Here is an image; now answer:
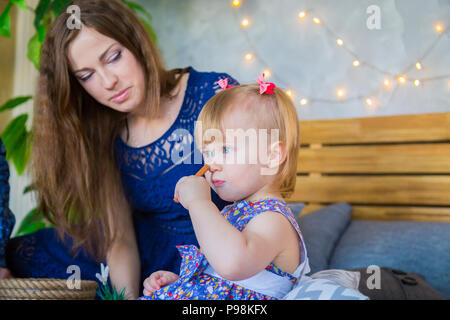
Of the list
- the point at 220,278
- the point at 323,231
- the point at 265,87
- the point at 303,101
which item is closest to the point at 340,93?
the point at 303,101

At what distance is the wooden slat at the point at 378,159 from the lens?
5.15 ft

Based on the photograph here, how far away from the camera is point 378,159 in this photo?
1675mm

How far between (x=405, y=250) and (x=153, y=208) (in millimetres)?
711

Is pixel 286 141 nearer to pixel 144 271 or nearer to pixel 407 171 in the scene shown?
pixel 144 271

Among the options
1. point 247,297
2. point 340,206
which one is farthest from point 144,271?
point 340,206

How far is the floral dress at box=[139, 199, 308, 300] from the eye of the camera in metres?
0.62

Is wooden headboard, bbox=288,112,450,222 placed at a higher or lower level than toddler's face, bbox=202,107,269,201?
lower

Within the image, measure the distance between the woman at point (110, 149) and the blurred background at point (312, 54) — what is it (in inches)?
12.8

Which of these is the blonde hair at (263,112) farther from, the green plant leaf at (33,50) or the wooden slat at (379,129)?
the green plant leaf at (33,50)

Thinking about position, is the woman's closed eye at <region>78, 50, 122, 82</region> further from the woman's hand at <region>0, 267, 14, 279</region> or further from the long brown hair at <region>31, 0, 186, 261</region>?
the woman's hand at <region>0, 267, 14, 279</region>

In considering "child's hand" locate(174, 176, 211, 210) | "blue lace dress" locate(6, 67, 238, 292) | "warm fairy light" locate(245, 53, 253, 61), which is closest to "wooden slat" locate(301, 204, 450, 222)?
"warm fairy light" locate(245, 53, 253, 61)

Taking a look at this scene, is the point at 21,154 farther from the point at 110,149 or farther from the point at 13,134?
the point at 110,149

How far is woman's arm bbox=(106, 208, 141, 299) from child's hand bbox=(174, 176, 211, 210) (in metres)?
0.52
